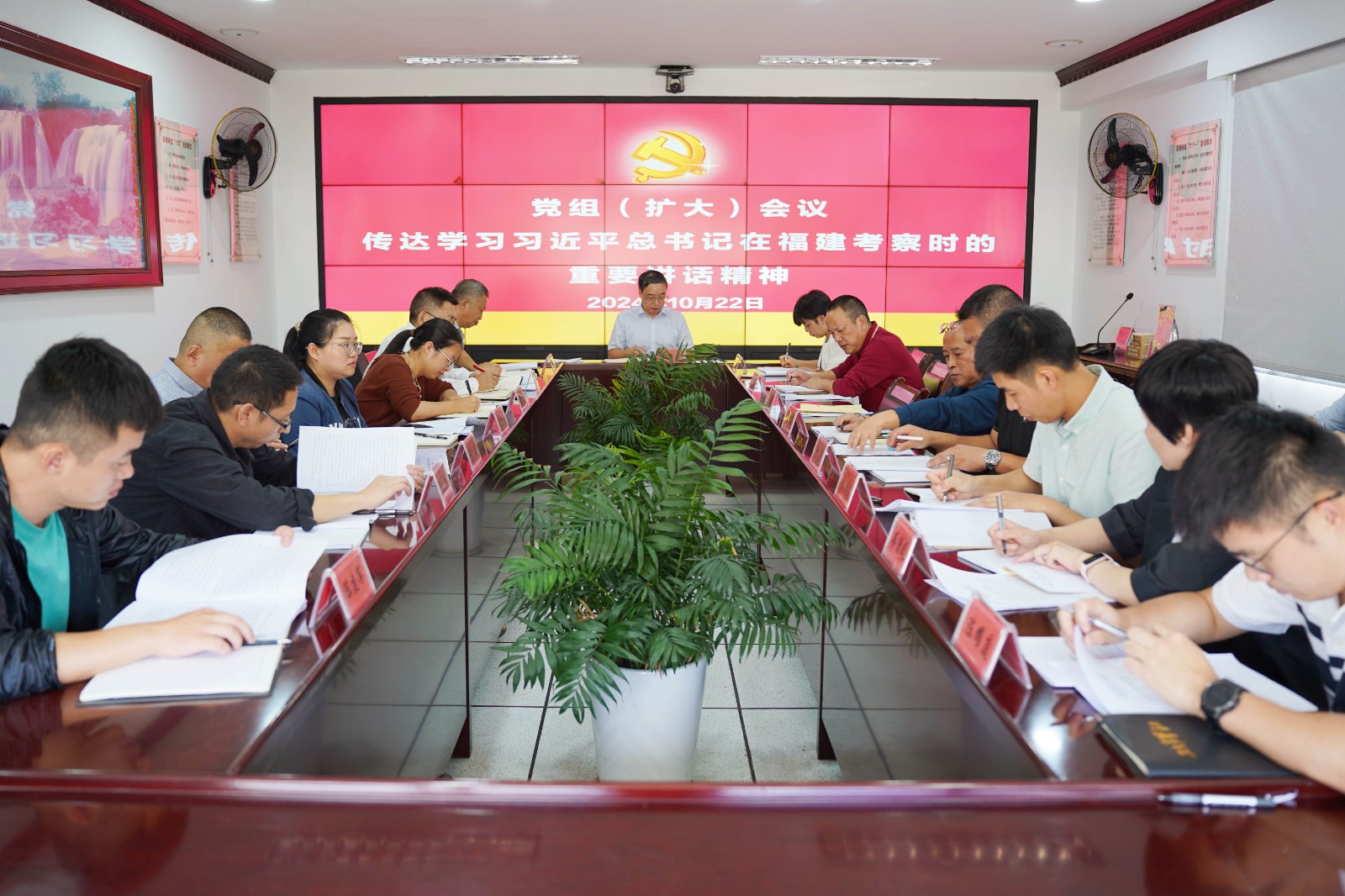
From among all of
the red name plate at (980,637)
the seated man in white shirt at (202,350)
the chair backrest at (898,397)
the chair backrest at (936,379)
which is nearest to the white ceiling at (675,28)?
the chair backrest at (936,379)

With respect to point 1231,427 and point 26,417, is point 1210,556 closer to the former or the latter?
point 1231,427

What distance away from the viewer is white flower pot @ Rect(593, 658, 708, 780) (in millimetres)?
2057

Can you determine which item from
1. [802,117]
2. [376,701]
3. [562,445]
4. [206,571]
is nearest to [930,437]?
[562,445]

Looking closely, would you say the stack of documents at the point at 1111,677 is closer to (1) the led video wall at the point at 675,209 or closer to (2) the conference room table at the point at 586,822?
(2) the conference room table at the point at 586,822

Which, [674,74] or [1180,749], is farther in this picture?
[674,74]

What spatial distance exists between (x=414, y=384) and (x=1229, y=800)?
336 centimetres

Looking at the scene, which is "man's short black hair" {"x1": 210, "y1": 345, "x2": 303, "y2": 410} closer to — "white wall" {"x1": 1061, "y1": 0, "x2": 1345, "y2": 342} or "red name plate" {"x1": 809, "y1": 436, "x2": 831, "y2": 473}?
"red name plate" {"x1": 809, "y1": 436, "x2": 831, "y2": 473}

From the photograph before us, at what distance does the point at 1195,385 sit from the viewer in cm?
152

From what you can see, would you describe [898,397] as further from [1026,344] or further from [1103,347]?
[1103,347]

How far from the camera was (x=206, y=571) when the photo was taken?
5.25ft

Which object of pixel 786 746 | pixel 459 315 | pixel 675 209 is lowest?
pixel 786 746

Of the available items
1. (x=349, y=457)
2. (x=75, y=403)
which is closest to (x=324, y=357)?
(x=349, y=457)

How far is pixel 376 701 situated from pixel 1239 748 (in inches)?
49.8

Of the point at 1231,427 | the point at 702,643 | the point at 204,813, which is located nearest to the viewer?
the point at 204,813
